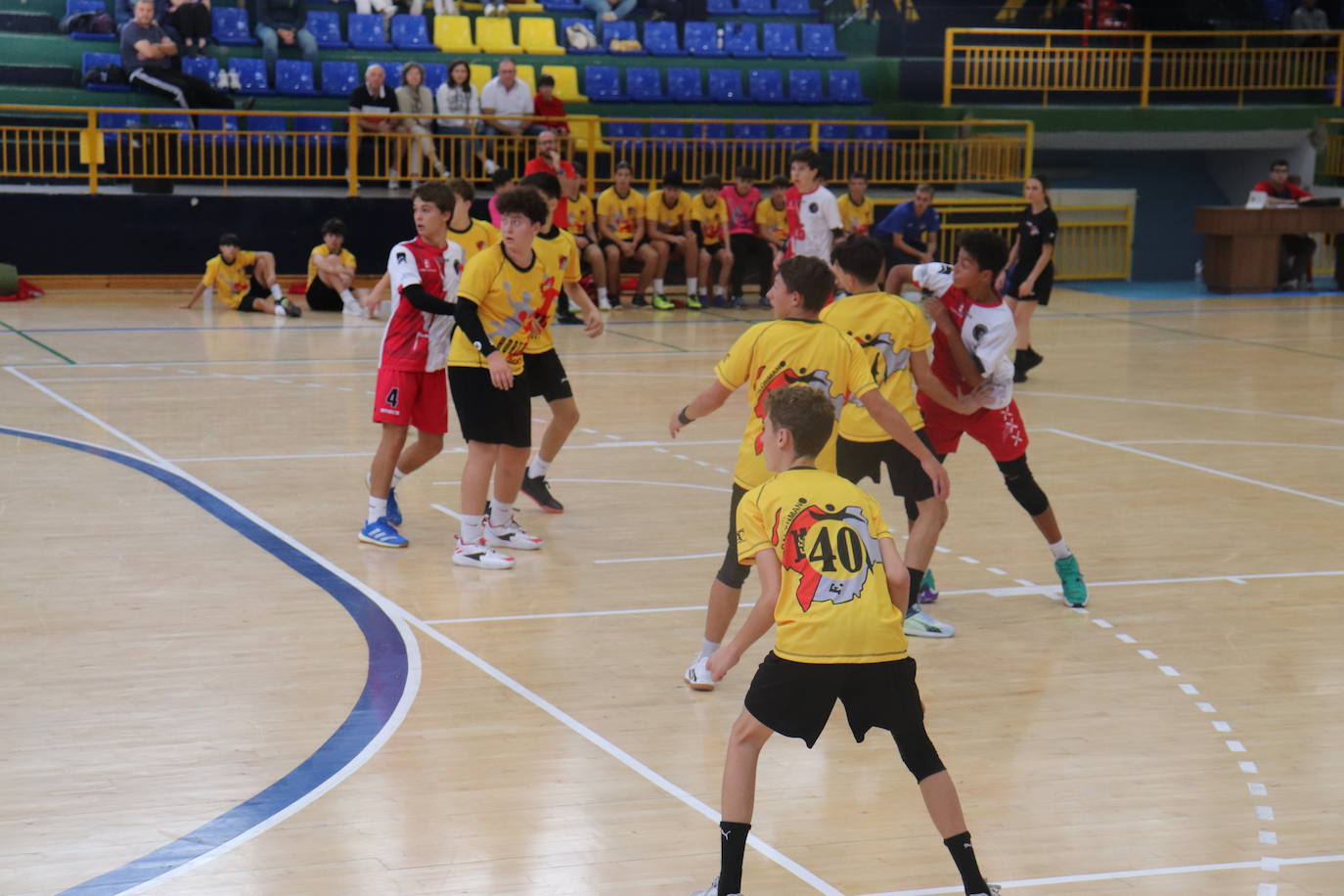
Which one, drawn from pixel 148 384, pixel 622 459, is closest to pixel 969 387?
pixel 622 459

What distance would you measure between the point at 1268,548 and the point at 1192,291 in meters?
14.5

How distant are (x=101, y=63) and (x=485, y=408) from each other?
48.8 feet

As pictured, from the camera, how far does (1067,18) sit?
27062 mm

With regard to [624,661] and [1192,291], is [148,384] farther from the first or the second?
[1192,291]

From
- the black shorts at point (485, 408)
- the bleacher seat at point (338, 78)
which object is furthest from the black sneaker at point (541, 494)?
the bleacher seat at point (338, 78)

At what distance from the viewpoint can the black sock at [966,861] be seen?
4.31 meters

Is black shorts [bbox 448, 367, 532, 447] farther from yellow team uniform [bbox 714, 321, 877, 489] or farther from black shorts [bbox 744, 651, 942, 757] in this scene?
black shorts [bbox 744, 651, 942, 757]

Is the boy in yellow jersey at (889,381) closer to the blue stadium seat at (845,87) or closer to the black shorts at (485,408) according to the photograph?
the black shorts at (485,408)

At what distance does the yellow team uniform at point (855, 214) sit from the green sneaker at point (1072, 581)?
12245mm

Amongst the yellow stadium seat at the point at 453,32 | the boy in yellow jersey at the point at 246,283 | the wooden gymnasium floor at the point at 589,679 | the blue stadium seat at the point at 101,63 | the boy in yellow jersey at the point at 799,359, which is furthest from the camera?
the yellow stadium seat at the point at 453,32

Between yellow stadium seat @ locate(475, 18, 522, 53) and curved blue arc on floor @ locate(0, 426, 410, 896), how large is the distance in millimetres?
14530

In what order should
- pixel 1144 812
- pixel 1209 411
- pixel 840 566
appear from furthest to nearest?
pixel 1209 411 → pixel 1144 812 → pixel 840 566

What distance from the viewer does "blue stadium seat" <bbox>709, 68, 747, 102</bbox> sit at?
23703 mm

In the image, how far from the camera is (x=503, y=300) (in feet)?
25.9
